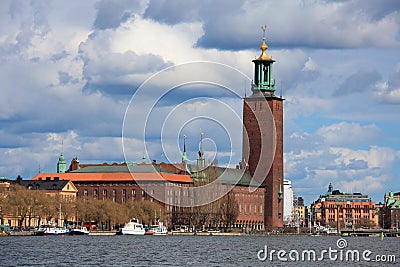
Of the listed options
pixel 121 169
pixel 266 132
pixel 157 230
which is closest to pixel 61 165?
pixel 121 169

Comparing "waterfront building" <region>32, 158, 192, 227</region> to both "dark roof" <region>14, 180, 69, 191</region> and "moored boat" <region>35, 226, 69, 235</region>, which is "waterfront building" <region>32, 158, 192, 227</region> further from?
"moored boat" <region>35, 226, 69, 235</region>

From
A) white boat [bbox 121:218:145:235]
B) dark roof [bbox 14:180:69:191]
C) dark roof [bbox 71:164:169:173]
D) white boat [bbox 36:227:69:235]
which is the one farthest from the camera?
dark roof [bbox 71:164:169:173]

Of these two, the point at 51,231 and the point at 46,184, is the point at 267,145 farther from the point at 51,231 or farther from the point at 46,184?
the point at 51,231

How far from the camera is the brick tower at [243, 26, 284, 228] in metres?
157

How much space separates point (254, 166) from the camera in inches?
6348

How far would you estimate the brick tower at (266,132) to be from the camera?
157000 millimetres

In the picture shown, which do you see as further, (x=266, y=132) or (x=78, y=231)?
(x=266, y=132)

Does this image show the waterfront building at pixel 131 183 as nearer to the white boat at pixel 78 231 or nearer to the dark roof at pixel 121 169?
the dark roof at pixel 121 169

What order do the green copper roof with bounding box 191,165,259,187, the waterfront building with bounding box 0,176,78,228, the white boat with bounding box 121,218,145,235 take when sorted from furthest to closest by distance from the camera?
the green copper roof with bounding box 191,165,259,187, the white boat with bounding box 121,218,145,235, the waterfront building with bounding box 0,176,78,228

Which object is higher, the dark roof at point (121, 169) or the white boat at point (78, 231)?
the dark roof at point (121, 169)

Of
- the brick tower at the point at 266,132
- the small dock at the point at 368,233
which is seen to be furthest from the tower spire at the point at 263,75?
the small dock at the point at 368,233

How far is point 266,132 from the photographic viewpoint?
515 feet

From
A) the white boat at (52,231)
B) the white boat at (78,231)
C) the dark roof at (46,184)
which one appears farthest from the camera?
the dark roof at (46,184)

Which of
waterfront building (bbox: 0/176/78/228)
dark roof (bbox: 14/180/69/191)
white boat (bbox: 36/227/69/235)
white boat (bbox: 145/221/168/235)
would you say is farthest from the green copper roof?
white boat (bbox: 36/227/69/235)
